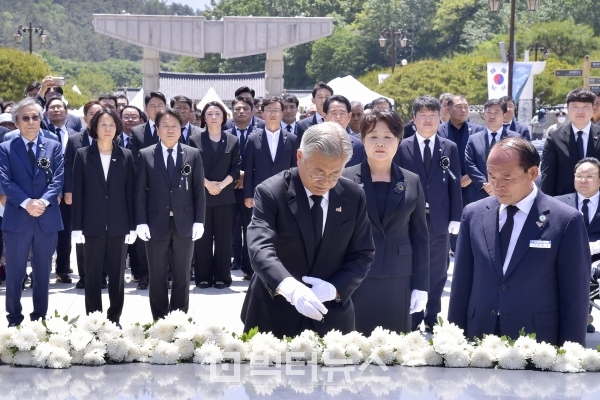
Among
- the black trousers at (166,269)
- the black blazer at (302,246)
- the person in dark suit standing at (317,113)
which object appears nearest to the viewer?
the black blazer at (302,246)

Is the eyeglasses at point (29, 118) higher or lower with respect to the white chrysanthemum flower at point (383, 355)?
higher

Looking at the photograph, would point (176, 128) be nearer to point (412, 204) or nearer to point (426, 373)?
point (412, 204)

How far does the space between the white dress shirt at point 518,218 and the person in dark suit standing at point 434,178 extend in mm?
3515

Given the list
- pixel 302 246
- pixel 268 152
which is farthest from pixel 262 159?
pixel 302 246

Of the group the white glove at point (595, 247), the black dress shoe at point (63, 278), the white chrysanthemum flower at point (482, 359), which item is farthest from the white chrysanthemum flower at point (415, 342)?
the black dress shoe at point (63, 278)

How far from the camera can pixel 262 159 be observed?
1048cm

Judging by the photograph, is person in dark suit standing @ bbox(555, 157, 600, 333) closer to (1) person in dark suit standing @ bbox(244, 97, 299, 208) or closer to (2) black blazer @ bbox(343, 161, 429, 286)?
(2) black blazer @ bbox(343, 161, 429, 286)

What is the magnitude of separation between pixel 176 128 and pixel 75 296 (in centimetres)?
239

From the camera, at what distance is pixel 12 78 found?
38594mm

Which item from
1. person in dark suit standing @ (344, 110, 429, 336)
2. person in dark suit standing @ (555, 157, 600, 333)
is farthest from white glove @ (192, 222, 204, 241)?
person in dark suit standing @ (555, 157, 600, 333)

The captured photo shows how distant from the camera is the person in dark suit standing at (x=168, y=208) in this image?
319 inches

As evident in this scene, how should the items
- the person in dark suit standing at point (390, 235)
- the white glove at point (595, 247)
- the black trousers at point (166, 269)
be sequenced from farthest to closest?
1. the black trousers at point (166, 269)
2. the white glove at point (595, 247)
3. the person in dark suit standing at point (390, 235)

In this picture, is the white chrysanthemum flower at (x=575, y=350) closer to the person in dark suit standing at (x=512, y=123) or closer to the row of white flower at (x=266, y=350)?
the row of white flower at (x=266, y=350)

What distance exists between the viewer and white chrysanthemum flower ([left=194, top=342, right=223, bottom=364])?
11.7 ft
